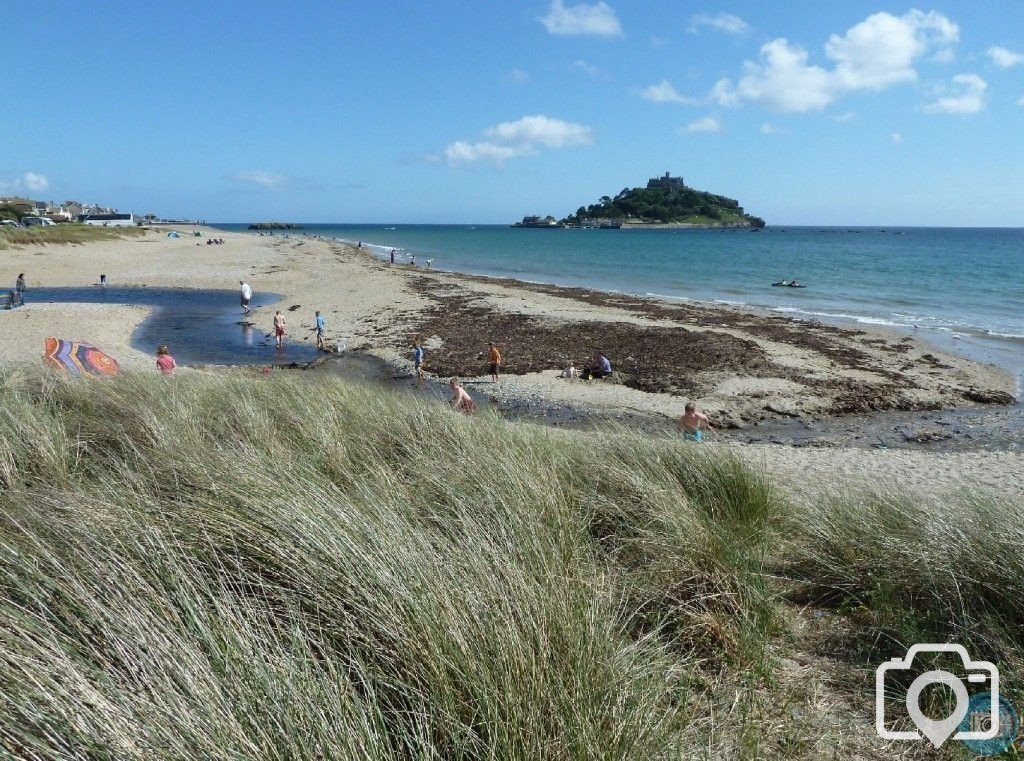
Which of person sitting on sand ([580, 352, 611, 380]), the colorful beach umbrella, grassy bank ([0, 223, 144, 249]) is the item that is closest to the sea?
person sitting on sand ([580, 352, 611, 380])

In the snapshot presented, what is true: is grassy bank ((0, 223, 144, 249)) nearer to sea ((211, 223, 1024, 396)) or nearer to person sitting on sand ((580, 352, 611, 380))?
sea ((211, 223, 1024, 396))

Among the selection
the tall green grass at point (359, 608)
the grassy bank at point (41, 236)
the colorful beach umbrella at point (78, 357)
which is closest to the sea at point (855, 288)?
the tall green grass at point (359, 608)

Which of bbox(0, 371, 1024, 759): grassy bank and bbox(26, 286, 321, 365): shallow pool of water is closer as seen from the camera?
bbox(0, 371, 1024, 759): grassy bank

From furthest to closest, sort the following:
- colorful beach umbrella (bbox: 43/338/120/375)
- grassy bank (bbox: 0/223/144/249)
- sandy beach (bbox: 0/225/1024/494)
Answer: grassy bank (bbox: 0/223/144/249) < sandy beach (bbox: 0/225/1024/494) < colorful beach umbrella (bbox: 43/338/120/375)

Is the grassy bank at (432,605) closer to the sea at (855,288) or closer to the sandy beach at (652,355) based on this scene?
the sandy beach at (652,355)

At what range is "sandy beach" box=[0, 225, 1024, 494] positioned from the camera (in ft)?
43.2

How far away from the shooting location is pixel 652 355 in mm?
18750

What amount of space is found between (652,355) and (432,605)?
16.9m

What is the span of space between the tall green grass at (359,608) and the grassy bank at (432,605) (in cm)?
1

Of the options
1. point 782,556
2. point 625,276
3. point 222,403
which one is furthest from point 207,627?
point 625,276

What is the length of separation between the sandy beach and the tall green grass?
508cm

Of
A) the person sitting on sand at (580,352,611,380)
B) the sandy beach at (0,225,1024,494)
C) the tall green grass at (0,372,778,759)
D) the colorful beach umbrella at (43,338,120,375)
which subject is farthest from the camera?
the person sitting on sand at (580,352,611,380)

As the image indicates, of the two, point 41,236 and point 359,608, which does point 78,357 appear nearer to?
point 359,608

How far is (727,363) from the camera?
17.6 meters
